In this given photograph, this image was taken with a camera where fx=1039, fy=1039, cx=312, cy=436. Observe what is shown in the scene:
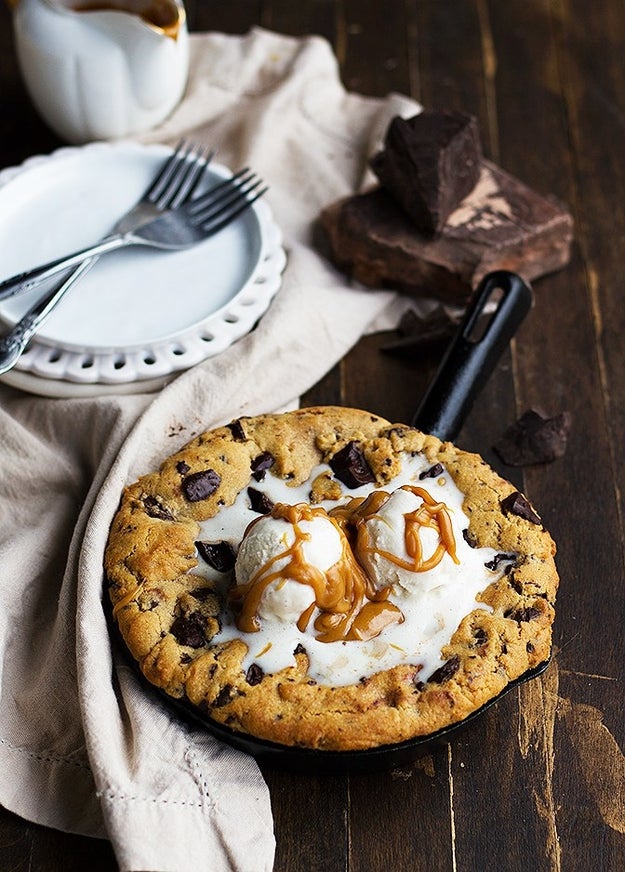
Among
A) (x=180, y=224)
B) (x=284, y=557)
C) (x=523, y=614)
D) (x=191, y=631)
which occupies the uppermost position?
(x=180, y=224)

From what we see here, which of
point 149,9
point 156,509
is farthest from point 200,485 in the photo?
point 149,9

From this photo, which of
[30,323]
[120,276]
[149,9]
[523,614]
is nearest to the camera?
[523,614]

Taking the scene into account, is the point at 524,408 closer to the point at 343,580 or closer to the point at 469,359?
the point at 469,359

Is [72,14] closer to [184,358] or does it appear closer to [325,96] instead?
[325,96]

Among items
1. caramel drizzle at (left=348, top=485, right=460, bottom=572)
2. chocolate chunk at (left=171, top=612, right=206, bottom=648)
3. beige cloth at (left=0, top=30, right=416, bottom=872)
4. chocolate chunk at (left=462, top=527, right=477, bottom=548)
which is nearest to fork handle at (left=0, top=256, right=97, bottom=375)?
beige cloth at (left=0, top=30, right=416, bottom=872)

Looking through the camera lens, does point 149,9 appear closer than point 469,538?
No

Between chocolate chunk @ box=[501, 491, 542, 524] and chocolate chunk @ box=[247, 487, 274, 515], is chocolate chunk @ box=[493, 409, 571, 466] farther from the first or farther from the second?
chocolate chunk @ box=[247, 487, 274, 515]

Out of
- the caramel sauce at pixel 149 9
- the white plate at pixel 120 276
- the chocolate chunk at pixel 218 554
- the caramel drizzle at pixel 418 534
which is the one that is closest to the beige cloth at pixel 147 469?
the white plate at pixel 120 276
